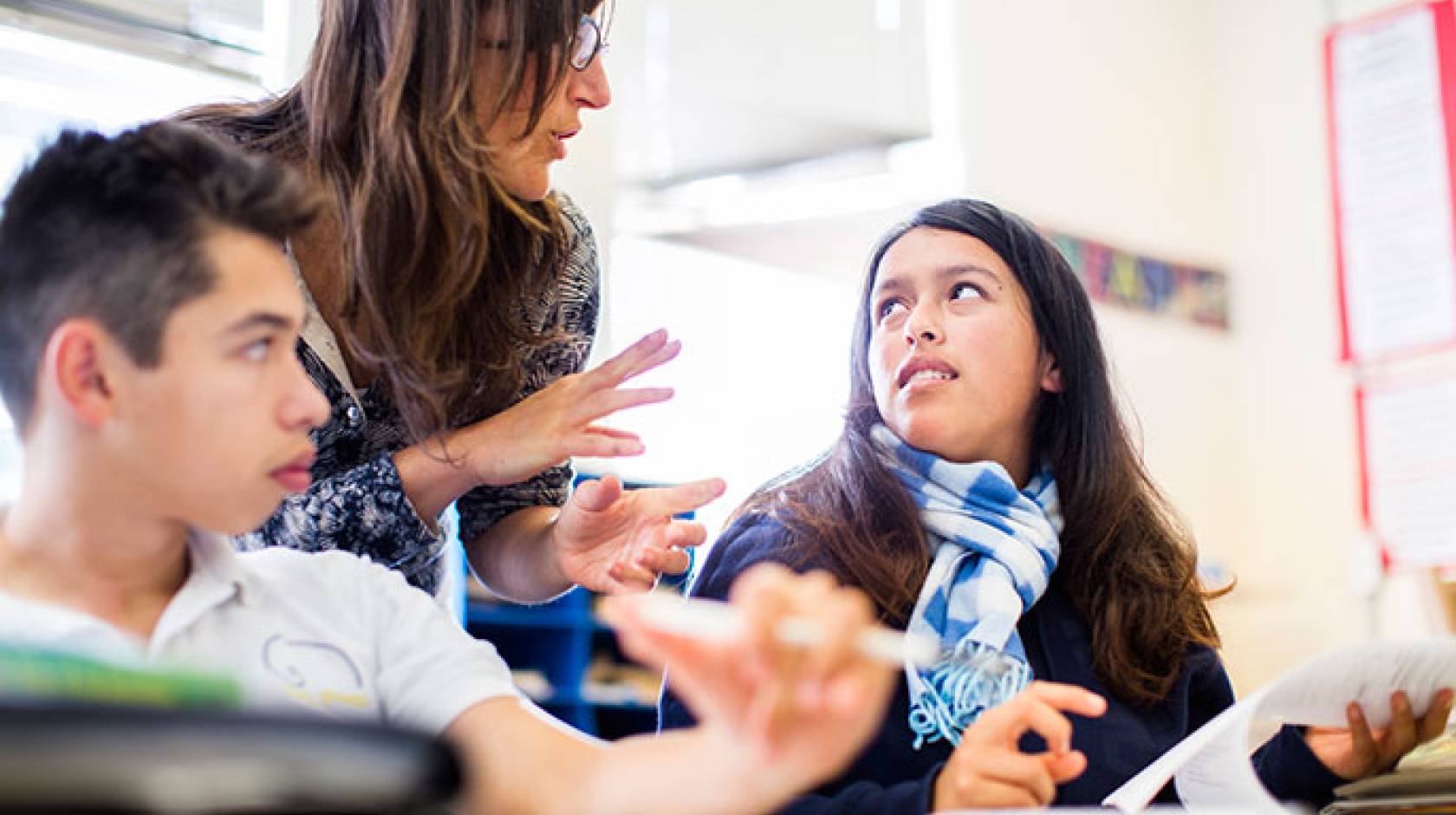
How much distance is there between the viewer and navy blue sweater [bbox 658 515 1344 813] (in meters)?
1.36

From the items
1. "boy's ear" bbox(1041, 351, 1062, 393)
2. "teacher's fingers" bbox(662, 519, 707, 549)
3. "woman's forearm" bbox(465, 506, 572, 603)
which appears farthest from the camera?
"boy's ear" bbox(1041, 351, 1062, 393)

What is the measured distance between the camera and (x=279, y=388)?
0.91m

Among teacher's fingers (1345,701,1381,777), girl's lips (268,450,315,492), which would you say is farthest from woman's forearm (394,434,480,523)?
teacher's fingers (1345,701,1381,777)

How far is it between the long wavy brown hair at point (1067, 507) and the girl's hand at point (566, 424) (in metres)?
0.31

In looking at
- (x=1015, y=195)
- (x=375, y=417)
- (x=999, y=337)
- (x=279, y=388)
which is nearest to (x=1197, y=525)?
(x=1015, y=195)

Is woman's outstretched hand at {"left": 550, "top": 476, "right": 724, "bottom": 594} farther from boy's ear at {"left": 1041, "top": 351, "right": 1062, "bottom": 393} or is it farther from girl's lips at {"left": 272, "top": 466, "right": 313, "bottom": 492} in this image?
boy's ear at {"left": 1041, "top": 351, "right": 1062, "bottom": 393}

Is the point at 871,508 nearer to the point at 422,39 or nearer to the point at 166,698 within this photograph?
the point at 422,39

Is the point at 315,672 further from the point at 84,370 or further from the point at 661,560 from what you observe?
the point at 661,560

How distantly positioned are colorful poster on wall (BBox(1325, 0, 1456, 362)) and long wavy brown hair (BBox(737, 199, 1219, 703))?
3233 mm

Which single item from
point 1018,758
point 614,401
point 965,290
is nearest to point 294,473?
point 614,401

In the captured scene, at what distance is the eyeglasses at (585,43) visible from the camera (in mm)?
1424

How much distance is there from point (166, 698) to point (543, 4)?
959 mm

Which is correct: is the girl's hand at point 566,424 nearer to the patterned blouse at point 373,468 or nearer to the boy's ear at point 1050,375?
the patterned blouse at point 373,468

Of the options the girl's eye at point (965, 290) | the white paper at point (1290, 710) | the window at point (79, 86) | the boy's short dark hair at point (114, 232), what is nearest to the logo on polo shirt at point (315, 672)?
the boy's short dark hair at point (114, 232)
